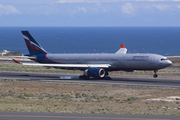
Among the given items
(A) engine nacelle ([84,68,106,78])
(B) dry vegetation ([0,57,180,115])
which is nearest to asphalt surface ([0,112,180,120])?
(B) dry vegetation ([0,57,180,115])

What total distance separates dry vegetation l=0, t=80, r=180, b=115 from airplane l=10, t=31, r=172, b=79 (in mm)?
9269

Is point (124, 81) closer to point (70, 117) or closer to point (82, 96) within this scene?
point (82, 96)

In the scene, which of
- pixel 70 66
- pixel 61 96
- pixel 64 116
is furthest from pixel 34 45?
pixel 64 116

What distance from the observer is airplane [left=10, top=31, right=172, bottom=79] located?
170 ft

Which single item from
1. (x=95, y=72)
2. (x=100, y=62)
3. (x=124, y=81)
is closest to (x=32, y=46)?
(x=100, y=62)

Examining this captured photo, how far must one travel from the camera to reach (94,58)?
190 feet

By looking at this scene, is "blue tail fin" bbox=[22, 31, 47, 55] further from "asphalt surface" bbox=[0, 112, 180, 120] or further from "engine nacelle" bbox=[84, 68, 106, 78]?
"asphalt surface" bbox=[0, 112, 180, 120]

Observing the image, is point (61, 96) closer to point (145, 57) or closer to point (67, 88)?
point (67, 88)

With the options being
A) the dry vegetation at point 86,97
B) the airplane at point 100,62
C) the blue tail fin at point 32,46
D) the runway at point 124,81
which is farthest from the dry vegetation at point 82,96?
the blue tail fin at point 32,46

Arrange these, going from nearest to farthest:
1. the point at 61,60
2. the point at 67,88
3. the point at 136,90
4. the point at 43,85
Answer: the point at 136,90 < the point at 67,88 < the point at 43,85 < the point at 61,60

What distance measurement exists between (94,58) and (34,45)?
13835 mm

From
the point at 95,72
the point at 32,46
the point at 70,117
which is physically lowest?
the point at 70,117

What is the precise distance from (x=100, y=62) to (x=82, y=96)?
20.3 meters

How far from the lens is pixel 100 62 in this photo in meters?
57.0
